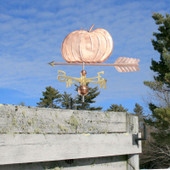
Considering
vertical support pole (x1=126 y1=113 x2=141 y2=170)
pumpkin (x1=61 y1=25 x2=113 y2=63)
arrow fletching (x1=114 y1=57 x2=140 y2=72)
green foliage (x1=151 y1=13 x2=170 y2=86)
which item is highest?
green foliage (x1=151 y1=13 x2=170 y2=86)

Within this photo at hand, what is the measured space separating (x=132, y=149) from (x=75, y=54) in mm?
5789

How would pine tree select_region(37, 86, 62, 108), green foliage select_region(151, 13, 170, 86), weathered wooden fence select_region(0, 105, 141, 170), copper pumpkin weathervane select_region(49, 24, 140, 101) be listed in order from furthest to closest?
pine tree select_region(37, 86, 62, 108), green foliage select_region(151, 13, 170, 86), copper pumpkin weathervane select_region(49, 24, 140, 101), weathered wooden fence select_region(0, 105, 141, 170)

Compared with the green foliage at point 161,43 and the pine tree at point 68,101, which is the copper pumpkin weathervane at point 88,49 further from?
the green foliage at point 161,43

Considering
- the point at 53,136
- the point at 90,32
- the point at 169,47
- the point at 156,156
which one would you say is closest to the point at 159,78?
the point at 169,47

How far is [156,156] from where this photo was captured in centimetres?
3002

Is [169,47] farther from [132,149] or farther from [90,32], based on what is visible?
[132,149]

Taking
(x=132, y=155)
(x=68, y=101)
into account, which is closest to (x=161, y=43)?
(x=68, y=101)

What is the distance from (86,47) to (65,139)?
21.2 feet

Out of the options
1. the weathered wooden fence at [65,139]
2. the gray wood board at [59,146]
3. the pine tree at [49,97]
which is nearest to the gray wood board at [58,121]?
the weathered wooden fence at [65,139]

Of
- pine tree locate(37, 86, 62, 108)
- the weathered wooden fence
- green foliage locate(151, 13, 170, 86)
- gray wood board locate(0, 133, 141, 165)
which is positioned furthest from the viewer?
pine tree locate(37, 86, 62, 108)

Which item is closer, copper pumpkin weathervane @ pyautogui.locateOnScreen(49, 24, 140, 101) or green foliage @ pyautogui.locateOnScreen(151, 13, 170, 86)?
copper pumpkin weathervane @ pyautogui.locateOnScreen(49, 24, 140, 101)

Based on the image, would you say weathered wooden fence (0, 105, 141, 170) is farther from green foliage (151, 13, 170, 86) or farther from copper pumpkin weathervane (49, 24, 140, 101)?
green foliage (151, 13, 170, 86)

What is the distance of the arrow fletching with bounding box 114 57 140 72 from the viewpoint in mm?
11453

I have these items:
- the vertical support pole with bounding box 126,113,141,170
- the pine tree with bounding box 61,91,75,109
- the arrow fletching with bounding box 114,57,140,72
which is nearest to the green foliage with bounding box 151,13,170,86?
the pine tree with bounding box 61,91,75,109
